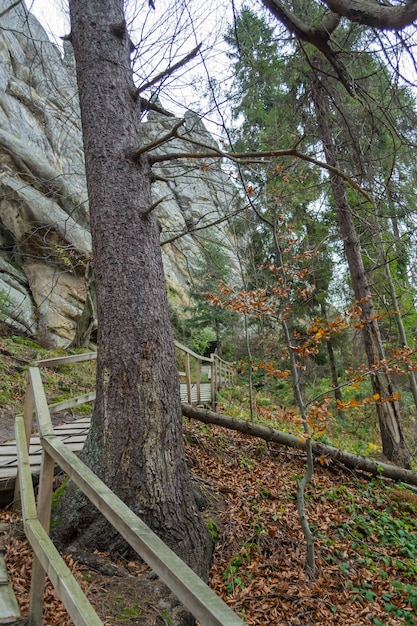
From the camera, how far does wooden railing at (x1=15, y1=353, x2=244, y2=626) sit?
1.07 m

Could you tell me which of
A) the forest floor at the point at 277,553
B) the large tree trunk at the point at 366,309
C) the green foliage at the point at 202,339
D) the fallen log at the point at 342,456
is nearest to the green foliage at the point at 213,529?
the forest floor at the point at 277,553

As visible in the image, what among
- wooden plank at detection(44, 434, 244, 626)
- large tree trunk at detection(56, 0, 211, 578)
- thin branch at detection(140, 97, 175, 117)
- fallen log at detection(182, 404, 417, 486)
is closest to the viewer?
wooden plank at detection(44, 434, 244, 626)

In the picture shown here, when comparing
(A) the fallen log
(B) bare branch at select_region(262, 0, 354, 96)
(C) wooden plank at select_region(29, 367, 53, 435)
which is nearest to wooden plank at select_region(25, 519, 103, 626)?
(C) wooden plank at select_region(29, 367, 53, 435)

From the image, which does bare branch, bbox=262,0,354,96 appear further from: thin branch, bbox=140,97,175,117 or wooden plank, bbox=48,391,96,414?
wooden plank, bbox=48,391,96,414

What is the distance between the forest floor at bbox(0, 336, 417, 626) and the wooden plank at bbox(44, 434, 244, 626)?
1263 millimetres

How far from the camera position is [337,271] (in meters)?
12.9

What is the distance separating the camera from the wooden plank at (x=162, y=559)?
3.33 ft

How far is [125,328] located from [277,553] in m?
2.50

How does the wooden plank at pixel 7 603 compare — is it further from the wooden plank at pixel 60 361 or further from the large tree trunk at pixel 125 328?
the wooden plank at pixel 60 361

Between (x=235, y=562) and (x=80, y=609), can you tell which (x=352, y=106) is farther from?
(x=80, y=609)

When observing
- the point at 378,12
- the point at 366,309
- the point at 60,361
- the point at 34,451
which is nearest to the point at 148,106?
the point at 378,12

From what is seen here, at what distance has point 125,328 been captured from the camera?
10.4ft

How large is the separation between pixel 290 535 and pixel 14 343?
8324mm

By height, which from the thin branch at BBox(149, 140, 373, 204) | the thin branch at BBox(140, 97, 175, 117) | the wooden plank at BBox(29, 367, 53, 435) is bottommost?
the wooden plank at BBox(29, 367, 53, 435)
